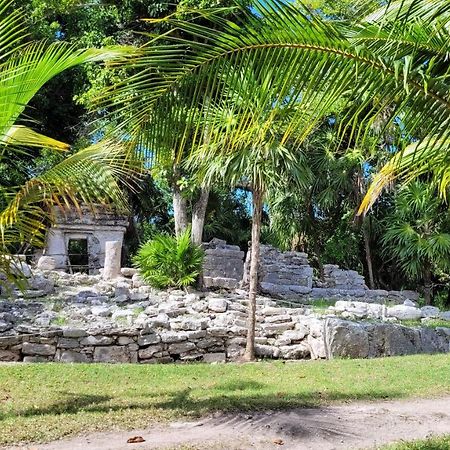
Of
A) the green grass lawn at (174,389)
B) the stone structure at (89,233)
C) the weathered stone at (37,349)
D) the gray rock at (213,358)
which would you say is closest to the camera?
the green grass lawn at (174,389)

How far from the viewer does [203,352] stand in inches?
411

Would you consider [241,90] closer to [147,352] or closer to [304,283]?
[147,352]

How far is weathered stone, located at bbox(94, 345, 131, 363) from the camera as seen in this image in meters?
9.88

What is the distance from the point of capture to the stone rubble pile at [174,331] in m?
9.83

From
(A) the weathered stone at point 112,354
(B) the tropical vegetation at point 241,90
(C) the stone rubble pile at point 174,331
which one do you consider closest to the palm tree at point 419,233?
(C) the stone rubble pile at point 174,331

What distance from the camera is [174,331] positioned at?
10414 millimetres

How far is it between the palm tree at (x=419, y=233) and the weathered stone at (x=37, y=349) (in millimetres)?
11931

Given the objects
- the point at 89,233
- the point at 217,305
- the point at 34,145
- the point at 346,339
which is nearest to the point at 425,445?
the point at 34,145

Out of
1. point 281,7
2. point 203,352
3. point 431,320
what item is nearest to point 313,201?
point 431,320

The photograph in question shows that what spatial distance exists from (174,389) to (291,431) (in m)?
2.46

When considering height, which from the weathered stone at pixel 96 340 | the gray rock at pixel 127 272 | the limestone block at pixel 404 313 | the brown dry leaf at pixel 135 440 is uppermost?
the gray rock at pixel 127 272

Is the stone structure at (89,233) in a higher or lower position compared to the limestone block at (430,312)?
higher

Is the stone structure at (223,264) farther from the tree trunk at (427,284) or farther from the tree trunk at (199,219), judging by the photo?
the tree trunk at (427,284)

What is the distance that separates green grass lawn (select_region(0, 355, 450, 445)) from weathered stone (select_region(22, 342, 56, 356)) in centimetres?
113
